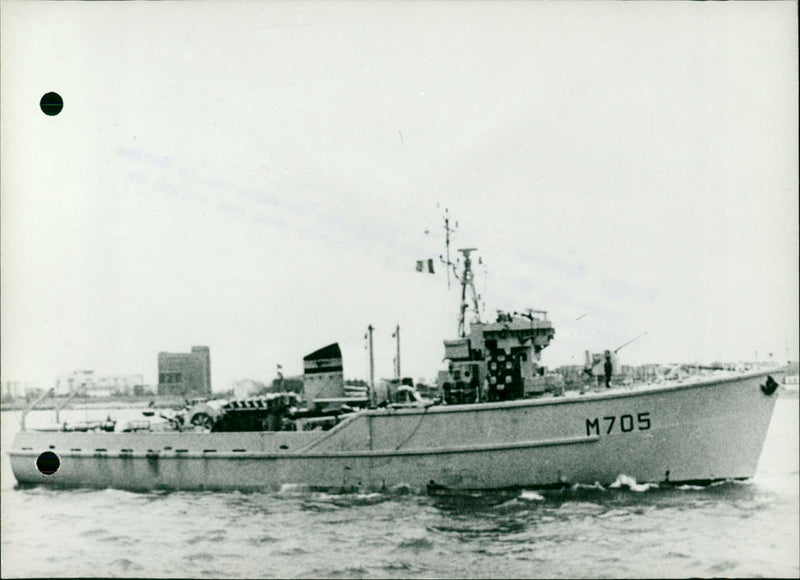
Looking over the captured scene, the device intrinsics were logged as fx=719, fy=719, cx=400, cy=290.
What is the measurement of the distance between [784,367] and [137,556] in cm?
1365

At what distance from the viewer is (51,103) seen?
993cm

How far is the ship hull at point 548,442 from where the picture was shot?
15773 millimetres

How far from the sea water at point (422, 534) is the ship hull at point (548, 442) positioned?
0.40 meters

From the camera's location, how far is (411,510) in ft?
49.8

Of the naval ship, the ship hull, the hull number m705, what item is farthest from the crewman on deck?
the hull number m705

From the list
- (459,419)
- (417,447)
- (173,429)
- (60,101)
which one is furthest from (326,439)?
(60,101)

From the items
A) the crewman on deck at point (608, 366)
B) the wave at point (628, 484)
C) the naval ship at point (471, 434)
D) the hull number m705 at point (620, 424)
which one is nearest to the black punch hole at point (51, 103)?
the naval ship at point (471, 434)

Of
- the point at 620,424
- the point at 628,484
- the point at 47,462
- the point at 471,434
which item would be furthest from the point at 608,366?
the point at 47,462

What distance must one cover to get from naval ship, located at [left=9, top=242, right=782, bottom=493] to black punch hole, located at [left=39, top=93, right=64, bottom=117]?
9.95 meters

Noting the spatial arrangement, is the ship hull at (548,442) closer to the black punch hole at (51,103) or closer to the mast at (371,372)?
the mast at (371,372)

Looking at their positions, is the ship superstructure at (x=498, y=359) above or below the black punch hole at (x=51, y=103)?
below

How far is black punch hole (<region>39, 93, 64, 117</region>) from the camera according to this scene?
9914 mm

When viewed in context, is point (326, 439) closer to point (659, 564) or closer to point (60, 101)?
point (659, 564)

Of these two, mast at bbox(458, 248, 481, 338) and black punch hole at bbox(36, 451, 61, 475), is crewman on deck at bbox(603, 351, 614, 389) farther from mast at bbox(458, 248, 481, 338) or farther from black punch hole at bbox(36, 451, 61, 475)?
black punch hole at bbox(36, 451, 61, 475)
